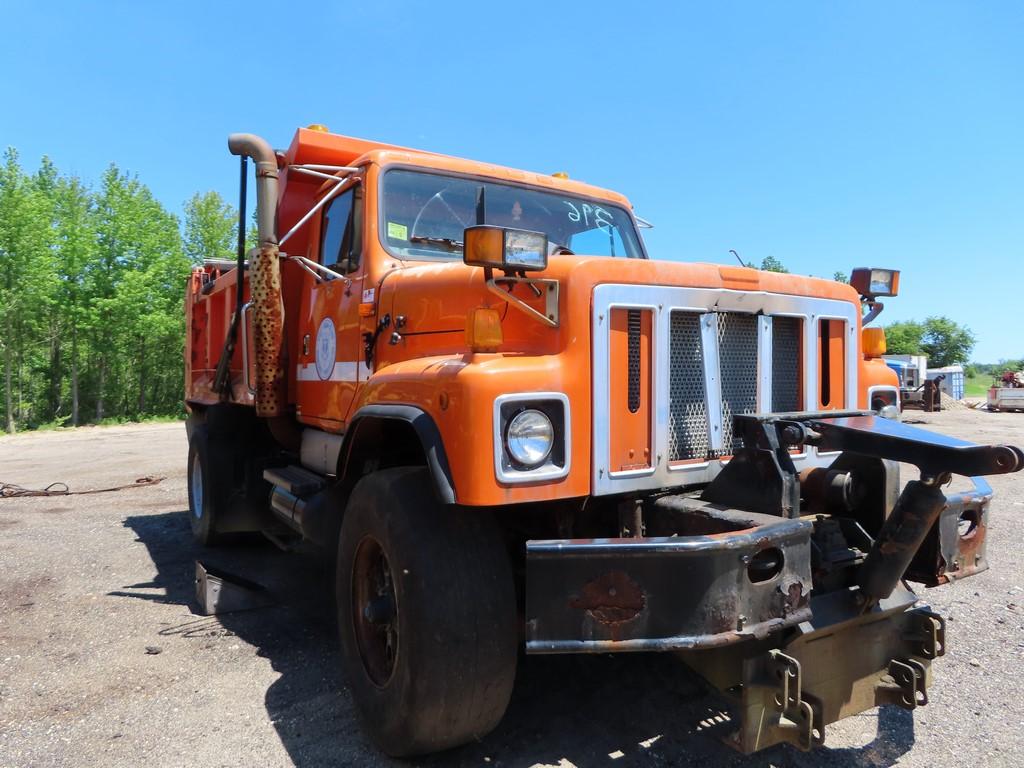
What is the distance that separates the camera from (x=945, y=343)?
71.2 meters

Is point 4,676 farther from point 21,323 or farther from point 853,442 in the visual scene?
point 21,323

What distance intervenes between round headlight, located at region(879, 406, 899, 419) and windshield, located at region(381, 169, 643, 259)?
1776mm

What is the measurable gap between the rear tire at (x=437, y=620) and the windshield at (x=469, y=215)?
152 cm

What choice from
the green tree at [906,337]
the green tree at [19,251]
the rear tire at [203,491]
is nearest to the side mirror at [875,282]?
the rear tire at [203,491]

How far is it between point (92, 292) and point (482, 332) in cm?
2972

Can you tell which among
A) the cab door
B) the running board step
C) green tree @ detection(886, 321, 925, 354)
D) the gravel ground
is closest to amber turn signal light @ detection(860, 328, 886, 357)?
the gravel ground

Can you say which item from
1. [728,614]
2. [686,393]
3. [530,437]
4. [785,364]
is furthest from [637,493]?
[785,364]

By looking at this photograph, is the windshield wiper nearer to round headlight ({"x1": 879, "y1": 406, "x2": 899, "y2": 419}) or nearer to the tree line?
round headlight ({"x1": 879, "y1": 406, "x2": 899, "y2": 419})

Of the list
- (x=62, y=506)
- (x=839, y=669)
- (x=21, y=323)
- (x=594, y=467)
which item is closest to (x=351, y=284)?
(x=594, y=467)

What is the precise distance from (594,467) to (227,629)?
292 centimetres

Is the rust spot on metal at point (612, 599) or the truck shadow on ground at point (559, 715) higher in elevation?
the rust spot on metal at point (612, 599)

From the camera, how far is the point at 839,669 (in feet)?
8.30

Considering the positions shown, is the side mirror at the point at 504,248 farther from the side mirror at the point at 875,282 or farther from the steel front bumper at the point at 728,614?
the side mirror at the point at 875,282

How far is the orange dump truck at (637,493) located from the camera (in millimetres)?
2230
